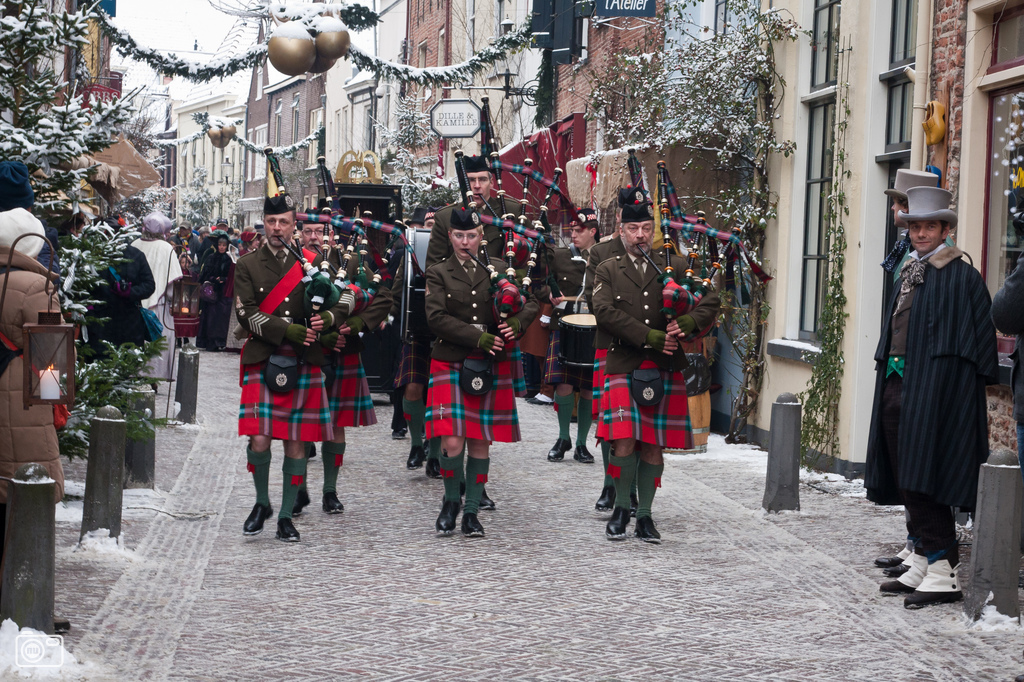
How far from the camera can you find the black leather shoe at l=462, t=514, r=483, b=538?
7.73 meters

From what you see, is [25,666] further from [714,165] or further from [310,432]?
[714,165]

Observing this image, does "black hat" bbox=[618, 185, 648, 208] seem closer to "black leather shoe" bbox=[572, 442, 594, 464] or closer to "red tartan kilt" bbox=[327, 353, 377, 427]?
"red tartan kilt" bbox=[327, 353, 377, 427]

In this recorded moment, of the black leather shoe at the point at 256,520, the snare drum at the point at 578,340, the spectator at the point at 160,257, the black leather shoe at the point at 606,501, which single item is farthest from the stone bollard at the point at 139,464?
the spectator at the point at 160,257

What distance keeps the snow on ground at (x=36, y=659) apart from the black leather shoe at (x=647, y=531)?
3.69 meters

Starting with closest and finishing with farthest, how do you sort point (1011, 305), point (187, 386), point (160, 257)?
point (1011, 305)
point (187, 386)
point (160, 257)

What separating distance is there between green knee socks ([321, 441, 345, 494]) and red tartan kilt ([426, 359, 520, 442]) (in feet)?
2.96

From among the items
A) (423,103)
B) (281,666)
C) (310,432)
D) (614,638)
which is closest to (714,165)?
(310,432)

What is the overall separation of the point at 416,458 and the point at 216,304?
1223 cm

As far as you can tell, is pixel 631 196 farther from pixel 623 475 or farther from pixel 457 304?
pixel 623 475

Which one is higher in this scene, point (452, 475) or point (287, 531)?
point (452, 475)

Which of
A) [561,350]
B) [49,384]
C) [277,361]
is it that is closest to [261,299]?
[277,361]

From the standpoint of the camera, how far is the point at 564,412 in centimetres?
1123

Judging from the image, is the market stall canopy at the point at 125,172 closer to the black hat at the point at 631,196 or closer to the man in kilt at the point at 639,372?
the black hat at the point at 631,196

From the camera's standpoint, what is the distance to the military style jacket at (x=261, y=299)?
7.46 m
